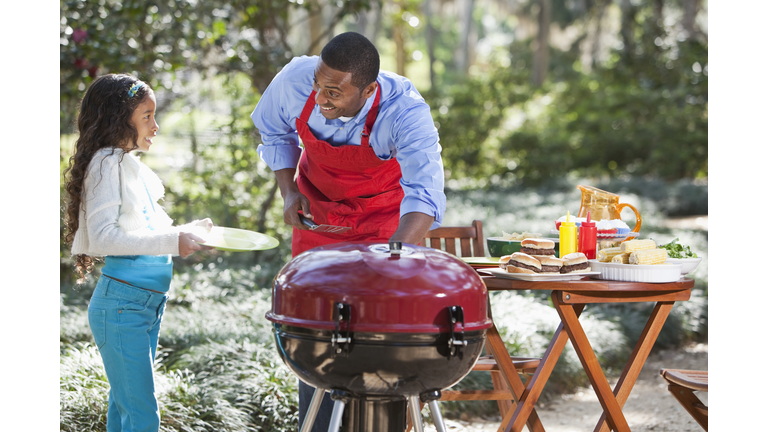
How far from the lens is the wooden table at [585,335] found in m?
2.48

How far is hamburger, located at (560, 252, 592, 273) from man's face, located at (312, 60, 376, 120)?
3.16 ft

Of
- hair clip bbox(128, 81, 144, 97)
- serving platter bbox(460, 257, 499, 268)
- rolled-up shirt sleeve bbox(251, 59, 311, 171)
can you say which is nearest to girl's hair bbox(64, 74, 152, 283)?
hair clip bbox(128, 81, 144, 97)

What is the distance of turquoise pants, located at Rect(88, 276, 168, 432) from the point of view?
2482 mm

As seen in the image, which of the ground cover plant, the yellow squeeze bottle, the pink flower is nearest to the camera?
the yellow squeeze bottle

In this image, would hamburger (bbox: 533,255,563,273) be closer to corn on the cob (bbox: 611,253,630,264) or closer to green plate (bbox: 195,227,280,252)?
corn on the cob (bbox: 611,253,630,264)

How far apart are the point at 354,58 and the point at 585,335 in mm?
1316

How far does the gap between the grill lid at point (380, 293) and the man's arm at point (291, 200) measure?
33.6 inches

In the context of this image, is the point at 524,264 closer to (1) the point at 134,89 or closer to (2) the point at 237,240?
(2) the point at 237,240

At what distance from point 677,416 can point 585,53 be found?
24707mm

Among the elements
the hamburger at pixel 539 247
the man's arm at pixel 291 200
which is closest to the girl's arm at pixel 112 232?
the man's arm at pixel 291 200

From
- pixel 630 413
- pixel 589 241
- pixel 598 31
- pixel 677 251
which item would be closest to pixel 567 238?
pixel 589 241

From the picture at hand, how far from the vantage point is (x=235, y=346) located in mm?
4012

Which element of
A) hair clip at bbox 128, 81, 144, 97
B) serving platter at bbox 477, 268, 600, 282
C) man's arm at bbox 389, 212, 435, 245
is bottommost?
serving platter at bbox 477, 268, 600, 282
